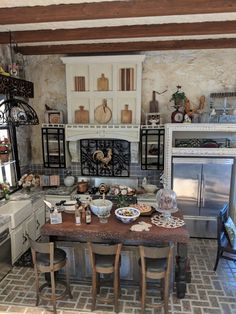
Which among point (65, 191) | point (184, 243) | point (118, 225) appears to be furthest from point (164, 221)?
point (65, 191)

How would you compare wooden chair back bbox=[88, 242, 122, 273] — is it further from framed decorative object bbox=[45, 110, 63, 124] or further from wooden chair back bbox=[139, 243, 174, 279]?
framed decorative object bbox=[45, 110, 63, 124]

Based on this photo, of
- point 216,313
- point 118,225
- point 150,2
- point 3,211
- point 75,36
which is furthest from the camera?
point 3,211

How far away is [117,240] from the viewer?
357 cm

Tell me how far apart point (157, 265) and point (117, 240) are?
64 cm

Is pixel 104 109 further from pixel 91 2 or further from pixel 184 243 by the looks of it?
pixel 184 243

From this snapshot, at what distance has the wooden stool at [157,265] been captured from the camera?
3057 millimetres

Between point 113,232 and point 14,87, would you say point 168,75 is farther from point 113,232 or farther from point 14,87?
point 113,232

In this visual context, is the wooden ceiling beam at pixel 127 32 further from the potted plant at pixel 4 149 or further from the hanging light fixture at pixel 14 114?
the potted plant at pixel 4 149

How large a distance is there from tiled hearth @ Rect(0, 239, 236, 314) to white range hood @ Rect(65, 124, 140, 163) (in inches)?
98.0

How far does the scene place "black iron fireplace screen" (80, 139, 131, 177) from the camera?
18.3 feet

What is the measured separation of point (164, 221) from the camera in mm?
3664

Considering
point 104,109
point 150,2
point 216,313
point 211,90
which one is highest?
point 150,2

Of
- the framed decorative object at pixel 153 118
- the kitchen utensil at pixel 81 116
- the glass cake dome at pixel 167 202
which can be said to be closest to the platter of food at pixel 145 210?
the glass cake dome at pixel 167 202

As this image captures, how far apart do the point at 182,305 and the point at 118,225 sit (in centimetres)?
133
